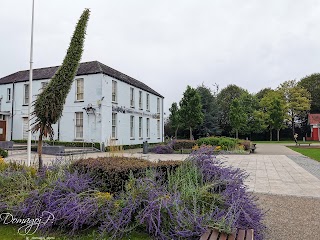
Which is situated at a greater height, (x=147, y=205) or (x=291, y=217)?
(x=147, y=205)

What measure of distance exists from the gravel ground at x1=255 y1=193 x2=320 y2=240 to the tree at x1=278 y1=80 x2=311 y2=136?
4343 centimetres

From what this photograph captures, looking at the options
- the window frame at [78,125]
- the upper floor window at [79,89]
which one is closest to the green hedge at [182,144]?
the window frame at [78,125]

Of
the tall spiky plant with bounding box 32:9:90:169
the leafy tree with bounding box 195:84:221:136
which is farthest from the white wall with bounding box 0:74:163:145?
the leafy tree with bounding box 195:84:221:136

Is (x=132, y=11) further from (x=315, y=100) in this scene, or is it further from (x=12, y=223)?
(x=315, y=100)

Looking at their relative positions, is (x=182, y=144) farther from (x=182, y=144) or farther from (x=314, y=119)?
(x=314, y=119)

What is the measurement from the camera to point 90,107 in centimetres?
2028

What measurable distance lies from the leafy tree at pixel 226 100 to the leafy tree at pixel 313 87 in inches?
473

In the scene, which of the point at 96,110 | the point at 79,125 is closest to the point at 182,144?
the point at 96,110

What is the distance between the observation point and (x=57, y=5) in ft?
34.1

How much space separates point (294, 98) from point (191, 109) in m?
28.7

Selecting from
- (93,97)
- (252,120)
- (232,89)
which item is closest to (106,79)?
(93,97)

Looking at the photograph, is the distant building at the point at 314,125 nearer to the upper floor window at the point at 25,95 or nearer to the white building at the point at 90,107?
the white building at the point at 90,107

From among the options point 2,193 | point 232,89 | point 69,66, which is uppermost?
point 232,89

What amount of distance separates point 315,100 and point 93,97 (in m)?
44.3
